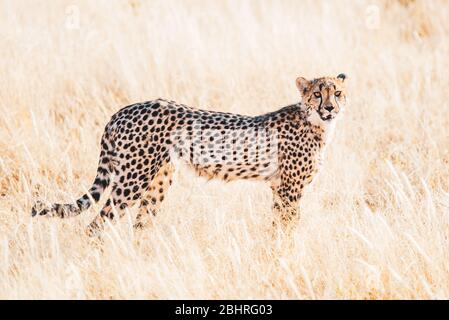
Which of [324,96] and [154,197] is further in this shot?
[154,197]

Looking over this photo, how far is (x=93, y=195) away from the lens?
420cm

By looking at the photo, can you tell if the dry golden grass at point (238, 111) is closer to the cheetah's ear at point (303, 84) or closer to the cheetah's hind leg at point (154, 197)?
the cheetah's hind leg at point (154, 197)

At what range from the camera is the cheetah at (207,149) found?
4.12 meters

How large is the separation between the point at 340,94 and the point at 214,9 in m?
4.04

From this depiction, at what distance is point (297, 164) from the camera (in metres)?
4.35

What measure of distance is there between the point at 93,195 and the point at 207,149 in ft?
2.06

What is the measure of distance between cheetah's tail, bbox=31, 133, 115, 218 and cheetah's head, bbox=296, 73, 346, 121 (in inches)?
41.7

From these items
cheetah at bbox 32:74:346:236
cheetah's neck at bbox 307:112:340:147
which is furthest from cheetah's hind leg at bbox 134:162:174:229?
cheetah's neck at bbox 307:112:340:147

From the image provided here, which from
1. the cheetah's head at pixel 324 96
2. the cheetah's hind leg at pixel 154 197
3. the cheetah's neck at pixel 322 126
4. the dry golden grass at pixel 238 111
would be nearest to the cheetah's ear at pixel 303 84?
the cheetah's head at pixel 324 96

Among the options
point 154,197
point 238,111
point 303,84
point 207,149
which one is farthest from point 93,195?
point 238,111

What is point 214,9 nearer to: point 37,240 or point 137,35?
point 137,35

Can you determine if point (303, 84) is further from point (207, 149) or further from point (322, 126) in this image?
point (207, 149)
